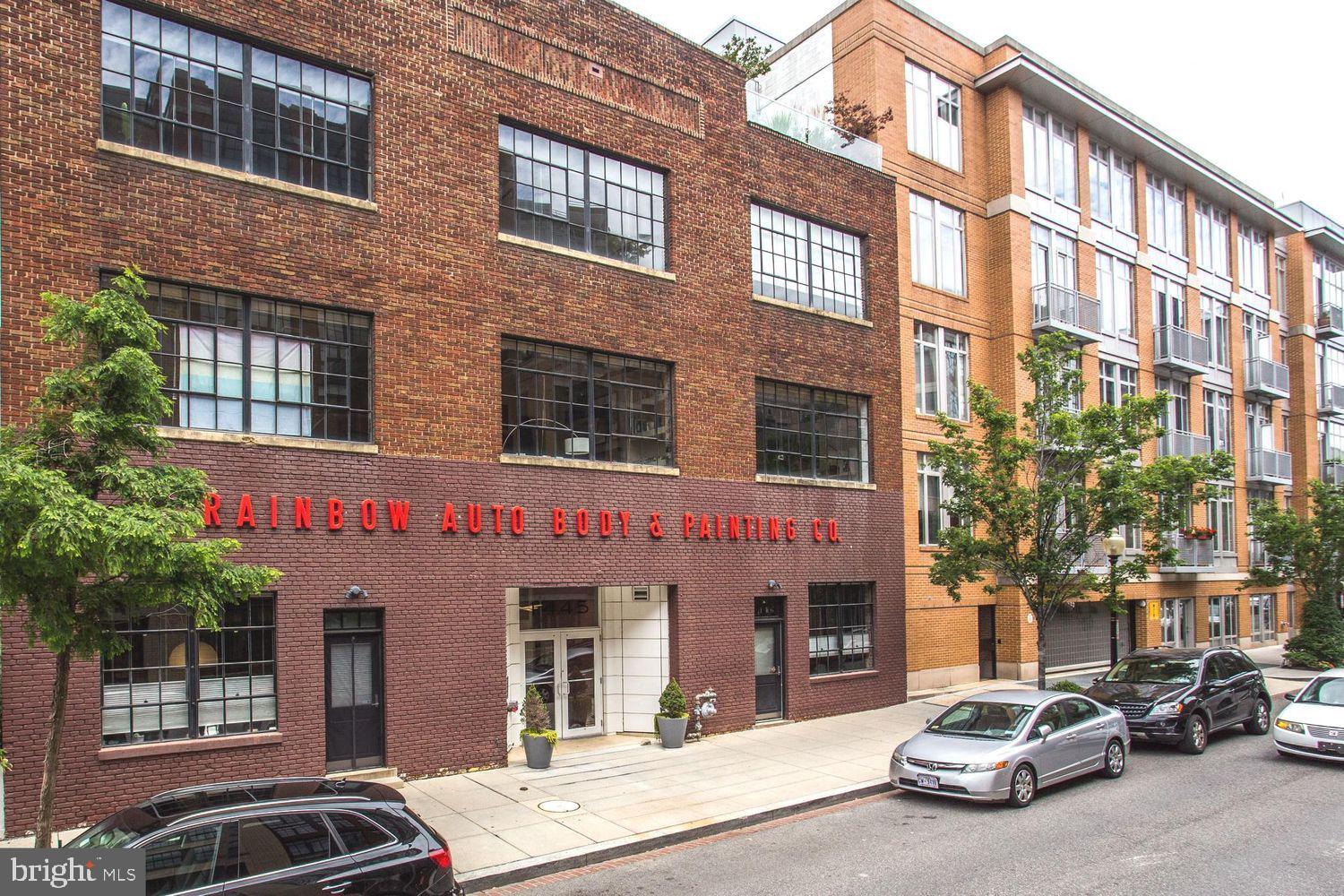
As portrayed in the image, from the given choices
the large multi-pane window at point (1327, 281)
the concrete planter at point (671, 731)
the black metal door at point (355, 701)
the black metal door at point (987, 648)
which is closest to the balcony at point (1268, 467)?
the large multi-pane window at point (1327, 281)

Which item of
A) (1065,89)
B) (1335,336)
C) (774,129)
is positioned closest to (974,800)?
(774,129)

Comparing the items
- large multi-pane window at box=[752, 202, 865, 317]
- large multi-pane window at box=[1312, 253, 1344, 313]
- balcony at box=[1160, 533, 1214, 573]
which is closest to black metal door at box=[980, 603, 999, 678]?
large multi-pane window at box=[752, 202, 865, 317]

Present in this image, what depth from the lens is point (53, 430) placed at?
830 centimetres

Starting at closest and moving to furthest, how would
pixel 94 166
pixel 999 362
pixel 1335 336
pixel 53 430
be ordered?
pixel 53 430 → pixel 94 166 → pixel 999 362 → pixel 1335 336

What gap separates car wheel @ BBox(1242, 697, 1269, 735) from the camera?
1862 centimetres

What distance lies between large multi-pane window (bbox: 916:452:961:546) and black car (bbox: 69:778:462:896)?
1800 centimetres

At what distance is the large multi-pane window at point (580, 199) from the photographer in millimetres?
16594

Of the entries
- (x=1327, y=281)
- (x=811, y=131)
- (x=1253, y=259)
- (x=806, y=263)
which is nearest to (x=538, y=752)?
(x=806, y=263)

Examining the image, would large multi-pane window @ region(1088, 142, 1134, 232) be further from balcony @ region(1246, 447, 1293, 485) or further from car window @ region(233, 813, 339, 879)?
car window @ region(233, 813, 339, 879)

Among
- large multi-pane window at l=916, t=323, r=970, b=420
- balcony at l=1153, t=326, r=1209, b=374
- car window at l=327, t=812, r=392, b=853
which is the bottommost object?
car window at l=327, t=812, r=392, b=853

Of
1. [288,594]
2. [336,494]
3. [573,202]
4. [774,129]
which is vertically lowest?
[288,594]

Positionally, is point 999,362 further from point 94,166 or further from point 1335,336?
point 1335,336

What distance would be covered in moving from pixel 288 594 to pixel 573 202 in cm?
828

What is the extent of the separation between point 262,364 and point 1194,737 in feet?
52.7
